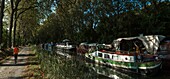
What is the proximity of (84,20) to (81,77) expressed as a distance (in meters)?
47.8

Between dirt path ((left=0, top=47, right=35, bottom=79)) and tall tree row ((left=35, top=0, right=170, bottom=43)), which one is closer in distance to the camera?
dirt path ((left=0, top=47, right=35, bottom=79))

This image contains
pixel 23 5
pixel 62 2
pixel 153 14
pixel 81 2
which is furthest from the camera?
pixel 81 2

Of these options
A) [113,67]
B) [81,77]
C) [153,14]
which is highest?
[153,14]

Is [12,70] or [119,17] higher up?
[119,17]

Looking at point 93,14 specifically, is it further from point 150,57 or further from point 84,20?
point 150,57

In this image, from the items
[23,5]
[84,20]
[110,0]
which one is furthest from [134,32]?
[23,5]

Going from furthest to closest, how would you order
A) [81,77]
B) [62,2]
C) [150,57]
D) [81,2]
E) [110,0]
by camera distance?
[81,2] < [110,0] < [150,57] < [62,2] < [81,77]

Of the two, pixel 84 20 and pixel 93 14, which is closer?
pixel 93 14

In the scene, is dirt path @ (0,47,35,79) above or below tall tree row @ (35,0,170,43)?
below

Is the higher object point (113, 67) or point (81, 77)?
point (81, 77)

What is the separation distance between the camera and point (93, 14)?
5219 cm

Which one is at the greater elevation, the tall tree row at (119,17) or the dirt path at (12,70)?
the tall tree row at (119,17)

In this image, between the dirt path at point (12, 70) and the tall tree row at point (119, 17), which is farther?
the tall tree row at point (119, 17)

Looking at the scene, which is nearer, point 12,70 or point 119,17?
point 12,70
